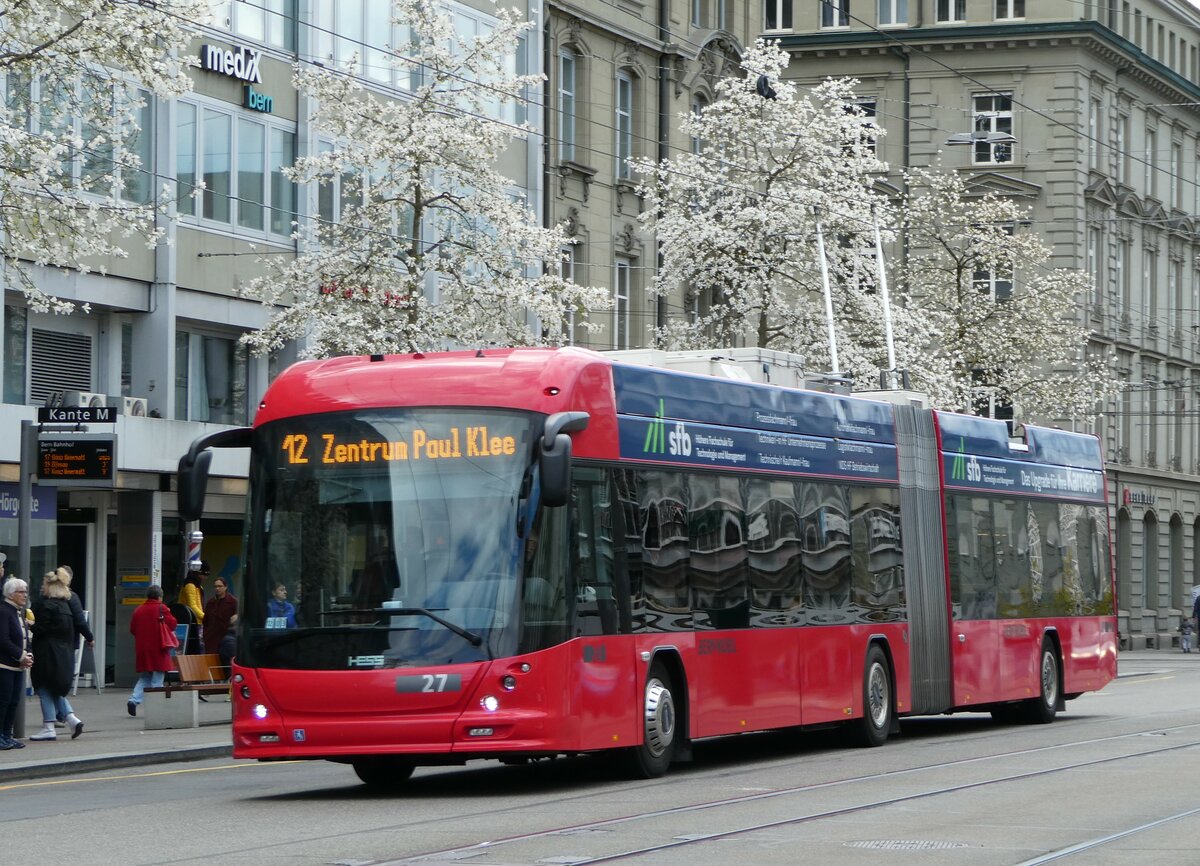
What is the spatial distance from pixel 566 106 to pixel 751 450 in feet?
87.2

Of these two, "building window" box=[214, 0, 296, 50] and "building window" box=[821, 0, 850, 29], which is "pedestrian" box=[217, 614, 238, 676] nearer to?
"building window" box=[214, 0, 296, 50]

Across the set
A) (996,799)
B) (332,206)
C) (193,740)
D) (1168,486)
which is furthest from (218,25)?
(1168,486)

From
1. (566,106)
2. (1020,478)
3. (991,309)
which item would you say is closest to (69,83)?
(1020,478)

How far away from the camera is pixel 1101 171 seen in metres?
68.2

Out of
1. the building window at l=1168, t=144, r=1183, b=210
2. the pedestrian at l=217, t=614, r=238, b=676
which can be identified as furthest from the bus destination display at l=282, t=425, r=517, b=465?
the building window at l=1168, t=144, r=1183, b=210

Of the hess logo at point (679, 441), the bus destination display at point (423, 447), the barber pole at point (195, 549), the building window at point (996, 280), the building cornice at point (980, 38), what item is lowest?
the barber pole at point (195, 549)

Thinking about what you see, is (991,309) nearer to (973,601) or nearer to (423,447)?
(973,601)

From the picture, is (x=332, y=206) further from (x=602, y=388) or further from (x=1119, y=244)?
(x=1119, y=244)

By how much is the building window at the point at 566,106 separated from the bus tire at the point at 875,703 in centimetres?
2394

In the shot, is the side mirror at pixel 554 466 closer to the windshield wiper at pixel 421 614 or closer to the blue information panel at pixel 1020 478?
the windshield wiper at pixel 421 614

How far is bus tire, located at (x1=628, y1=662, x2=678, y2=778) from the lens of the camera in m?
16.6

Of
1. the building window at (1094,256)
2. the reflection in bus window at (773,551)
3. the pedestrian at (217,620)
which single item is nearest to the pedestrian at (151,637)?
the pedestrian at (217,620)

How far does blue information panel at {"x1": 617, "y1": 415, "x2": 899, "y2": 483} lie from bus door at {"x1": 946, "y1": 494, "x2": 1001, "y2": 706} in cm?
168

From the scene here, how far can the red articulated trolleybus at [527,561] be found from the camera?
50.0 feet
